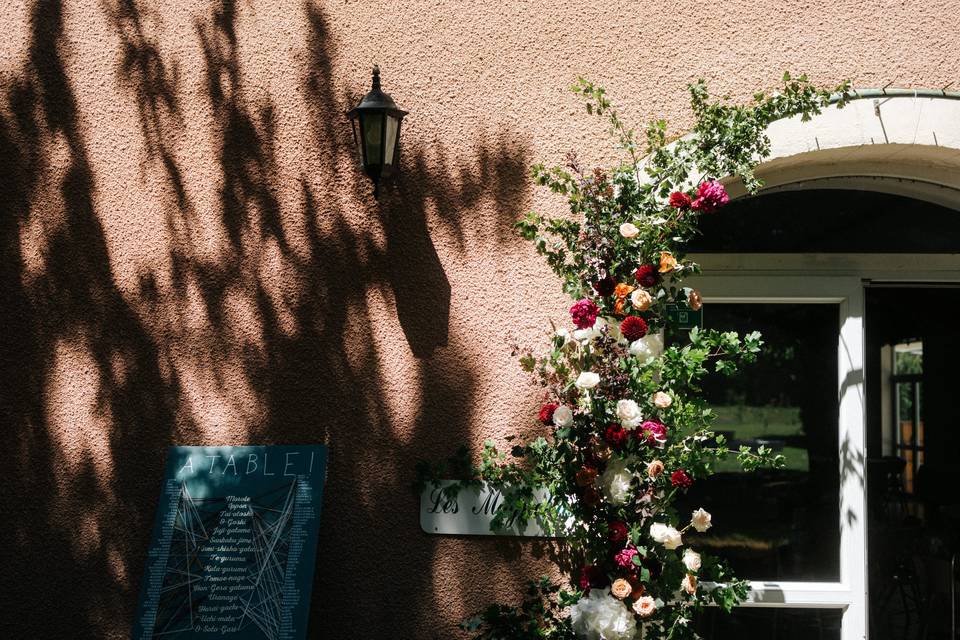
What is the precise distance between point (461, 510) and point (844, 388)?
1.79 m

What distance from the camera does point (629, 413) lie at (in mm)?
2873

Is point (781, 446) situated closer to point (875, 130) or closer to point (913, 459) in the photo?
point (913, 459)

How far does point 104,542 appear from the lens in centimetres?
355

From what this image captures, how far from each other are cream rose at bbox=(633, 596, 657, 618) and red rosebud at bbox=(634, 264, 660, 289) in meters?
1.09

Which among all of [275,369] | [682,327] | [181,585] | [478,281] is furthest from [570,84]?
[181,585]

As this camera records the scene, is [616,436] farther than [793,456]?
No

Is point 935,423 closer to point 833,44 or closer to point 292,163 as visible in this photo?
point 833,44

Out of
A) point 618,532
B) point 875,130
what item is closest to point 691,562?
point 618,532

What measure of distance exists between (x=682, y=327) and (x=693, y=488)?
73cm

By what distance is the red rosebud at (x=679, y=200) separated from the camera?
3.08 meters

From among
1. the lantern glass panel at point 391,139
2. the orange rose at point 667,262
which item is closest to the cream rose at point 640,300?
the orange rose at point 667,262

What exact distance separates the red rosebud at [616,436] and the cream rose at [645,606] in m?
0.52

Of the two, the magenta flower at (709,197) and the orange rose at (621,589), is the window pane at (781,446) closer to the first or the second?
the magenta flower at (709,197)

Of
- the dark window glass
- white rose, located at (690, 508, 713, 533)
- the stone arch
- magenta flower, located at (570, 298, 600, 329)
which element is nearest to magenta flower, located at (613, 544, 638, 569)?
white rose, located at (690, 508, 713, 533)
